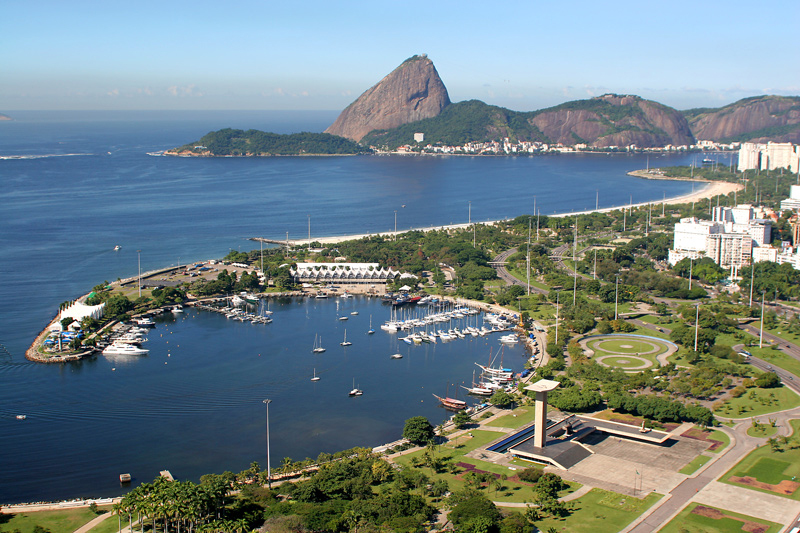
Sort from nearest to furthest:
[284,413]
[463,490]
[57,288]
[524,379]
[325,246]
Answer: [463,490], [284,413], [524,379], [57,288], [325,246]

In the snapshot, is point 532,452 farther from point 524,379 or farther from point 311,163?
point 311,163

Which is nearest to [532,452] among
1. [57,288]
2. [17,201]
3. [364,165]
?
[57,288]

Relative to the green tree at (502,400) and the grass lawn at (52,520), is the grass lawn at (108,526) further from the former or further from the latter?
the green tree at (502,400)

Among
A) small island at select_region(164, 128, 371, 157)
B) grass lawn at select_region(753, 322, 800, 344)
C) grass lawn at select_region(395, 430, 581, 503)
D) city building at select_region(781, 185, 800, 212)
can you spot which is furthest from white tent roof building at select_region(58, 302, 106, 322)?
small island at select_region(164, 128, 371, 157)

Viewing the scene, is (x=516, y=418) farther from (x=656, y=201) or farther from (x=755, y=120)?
(x=755, y=120)

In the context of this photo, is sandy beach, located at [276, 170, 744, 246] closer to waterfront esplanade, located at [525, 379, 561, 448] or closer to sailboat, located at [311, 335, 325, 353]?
sailboat, located at [311, 335, 325, 353]

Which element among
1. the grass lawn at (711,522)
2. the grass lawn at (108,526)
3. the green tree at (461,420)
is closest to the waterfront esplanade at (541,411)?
the green tree at (461,420)
